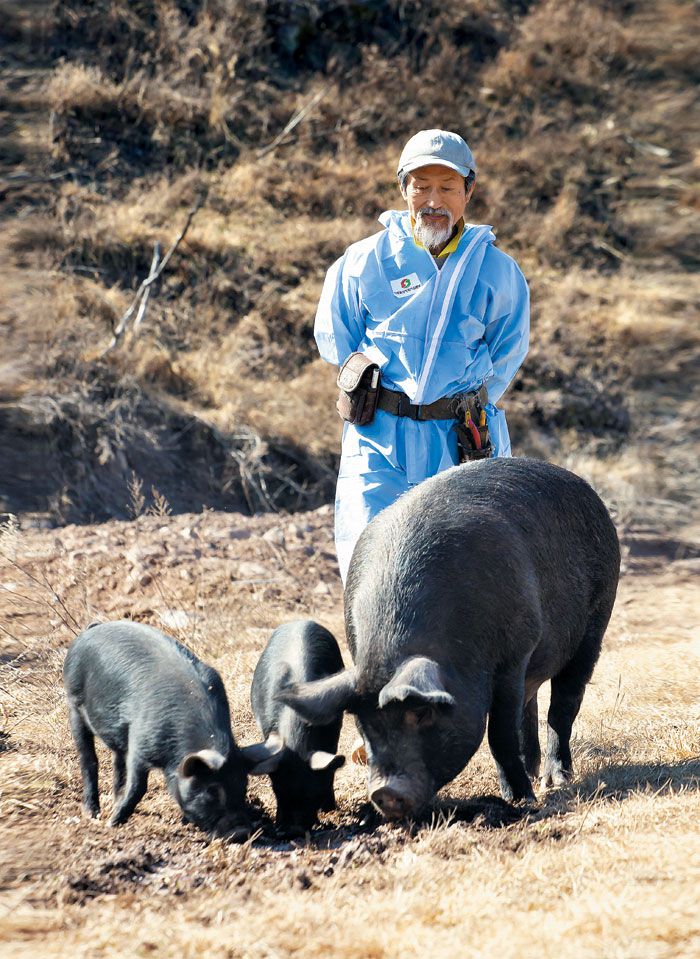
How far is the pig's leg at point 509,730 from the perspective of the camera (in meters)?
4.38

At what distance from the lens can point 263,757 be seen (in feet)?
14.0

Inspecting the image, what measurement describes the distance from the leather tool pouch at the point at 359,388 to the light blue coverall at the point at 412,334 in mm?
56

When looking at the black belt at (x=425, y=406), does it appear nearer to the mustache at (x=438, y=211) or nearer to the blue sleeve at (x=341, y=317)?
the blue sleeve at (x=341, y=317)

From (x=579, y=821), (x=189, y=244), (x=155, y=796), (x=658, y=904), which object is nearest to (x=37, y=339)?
(x=189, y=244)

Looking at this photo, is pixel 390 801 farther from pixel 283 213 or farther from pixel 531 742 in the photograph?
pixel 283 213

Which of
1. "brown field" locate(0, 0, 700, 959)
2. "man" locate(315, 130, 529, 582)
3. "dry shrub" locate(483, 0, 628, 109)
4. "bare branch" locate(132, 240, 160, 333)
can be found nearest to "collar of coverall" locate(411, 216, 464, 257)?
"man" locate(315, 130, 529, 582)

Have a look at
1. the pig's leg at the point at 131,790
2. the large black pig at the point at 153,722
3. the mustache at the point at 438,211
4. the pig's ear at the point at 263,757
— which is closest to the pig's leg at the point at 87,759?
the large black pig at the point at 153,722

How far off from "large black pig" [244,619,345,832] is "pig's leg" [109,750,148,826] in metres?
0.46

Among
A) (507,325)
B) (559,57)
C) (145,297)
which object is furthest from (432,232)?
(559,57)

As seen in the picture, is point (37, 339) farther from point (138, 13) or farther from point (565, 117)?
point (565, 117)

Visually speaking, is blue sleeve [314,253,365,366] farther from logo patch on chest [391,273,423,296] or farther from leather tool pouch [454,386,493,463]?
leather tool pouch [454,386,493,463]

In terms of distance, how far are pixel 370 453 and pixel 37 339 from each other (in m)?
6.79

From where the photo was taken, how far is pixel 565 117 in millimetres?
16438

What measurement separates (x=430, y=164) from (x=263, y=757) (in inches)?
92.1
